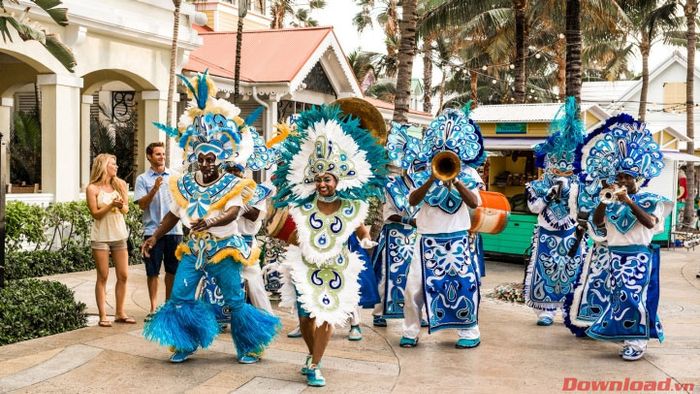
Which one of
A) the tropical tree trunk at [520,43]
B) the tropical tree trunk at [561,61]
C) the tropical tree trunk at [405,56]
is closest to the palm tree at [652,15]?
the tropical tree trunk at [520,43]

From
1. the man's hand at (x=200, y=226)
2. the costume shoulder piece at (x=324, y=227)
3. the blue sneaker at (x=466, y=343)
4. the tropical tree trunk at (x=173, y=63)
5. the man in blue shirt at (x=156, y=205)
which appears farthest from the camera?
the tropical tree trunk at (x=173, y=63)

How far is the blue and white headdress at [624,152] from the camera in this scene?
7.41 meters

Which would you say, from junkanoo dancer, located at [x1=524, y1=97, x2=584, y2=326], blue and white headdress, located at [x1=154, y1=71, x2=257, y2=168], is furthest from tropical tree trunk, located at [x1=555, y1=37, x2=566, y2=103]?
blue and white headdress, located at [x1=154, y1=71, x2=257, y2=168]

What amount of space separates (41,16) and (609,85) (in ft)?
130

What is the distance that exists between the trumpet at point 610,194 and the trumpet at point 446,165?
1280mm

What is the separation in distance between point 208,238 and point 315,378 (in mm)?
1419

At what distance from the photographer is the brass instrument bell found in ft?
26.5

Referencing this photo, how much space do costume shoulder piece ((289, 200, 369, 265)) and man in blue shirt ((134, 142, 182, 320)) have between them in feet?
7.47

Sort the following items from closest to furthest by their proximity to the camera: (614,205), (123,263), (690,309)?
1. (614,205)
2. (123,263)
3. (690,309)

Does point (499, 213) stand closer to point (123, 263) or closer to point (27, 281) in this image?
point (123, 263)

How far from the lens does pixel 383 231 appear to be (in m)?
8.70

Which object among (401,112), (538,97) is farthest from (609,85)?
(401,112)

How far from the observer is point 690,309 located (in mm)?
10406

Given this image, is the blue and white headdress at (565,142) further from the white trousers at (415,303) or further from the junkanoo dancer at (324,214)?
the junkanoo dancer at (324,214)
